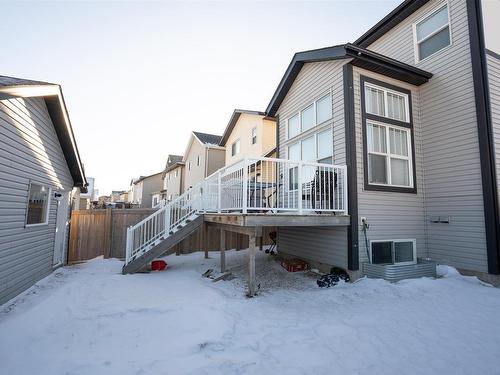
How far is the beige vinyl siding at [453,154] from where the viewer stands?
6.07 metres

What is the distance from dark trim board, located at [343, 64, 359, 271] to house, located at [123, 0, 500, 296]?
0.03 m

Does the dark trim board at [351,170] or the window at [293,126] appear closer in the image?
the dark trim board at [351,170]

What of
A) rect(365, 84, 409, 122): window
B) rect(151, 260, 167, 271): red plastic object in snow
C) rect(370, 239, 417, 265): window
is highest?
rect(365, 84, 409, 122): window

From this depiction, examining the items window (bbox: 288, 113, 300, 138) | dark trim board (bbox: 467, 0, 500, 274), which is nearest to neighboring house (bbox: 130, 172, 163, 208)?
window (bbox: 288, 113, 300, 138)

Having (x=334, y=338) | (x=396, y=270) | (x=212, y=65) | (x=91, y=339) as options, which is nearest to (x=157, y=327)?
(x=91, y=339)

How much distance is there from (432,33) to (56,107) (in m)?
10.3

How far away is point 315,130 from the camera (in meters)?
7.77

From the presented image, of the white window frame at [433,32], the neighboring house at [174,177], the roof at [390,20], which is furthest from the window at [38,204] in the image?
the neighboring house at [174,177]

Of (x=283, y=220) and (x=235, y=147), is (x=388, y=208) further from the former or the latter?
(x=235, y=147)

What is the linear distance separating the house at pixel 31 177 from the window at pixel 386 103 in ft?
24.5

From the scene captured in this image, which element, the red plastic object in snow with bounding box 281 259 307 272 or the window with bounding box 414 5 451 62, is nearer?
the window with bounding box 414 5 451 62

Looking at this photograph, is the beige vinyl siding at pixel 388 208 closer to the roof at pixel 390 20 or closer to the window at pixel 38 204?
the roof at pixel 390 20

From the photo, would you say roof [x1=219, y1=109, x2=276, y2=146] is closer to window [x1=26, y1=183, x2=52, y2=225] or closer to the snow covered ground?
window [x1=26, y1=183, x2=52, y2=225]

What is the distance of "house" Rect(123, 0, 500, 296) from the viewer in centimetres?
594
